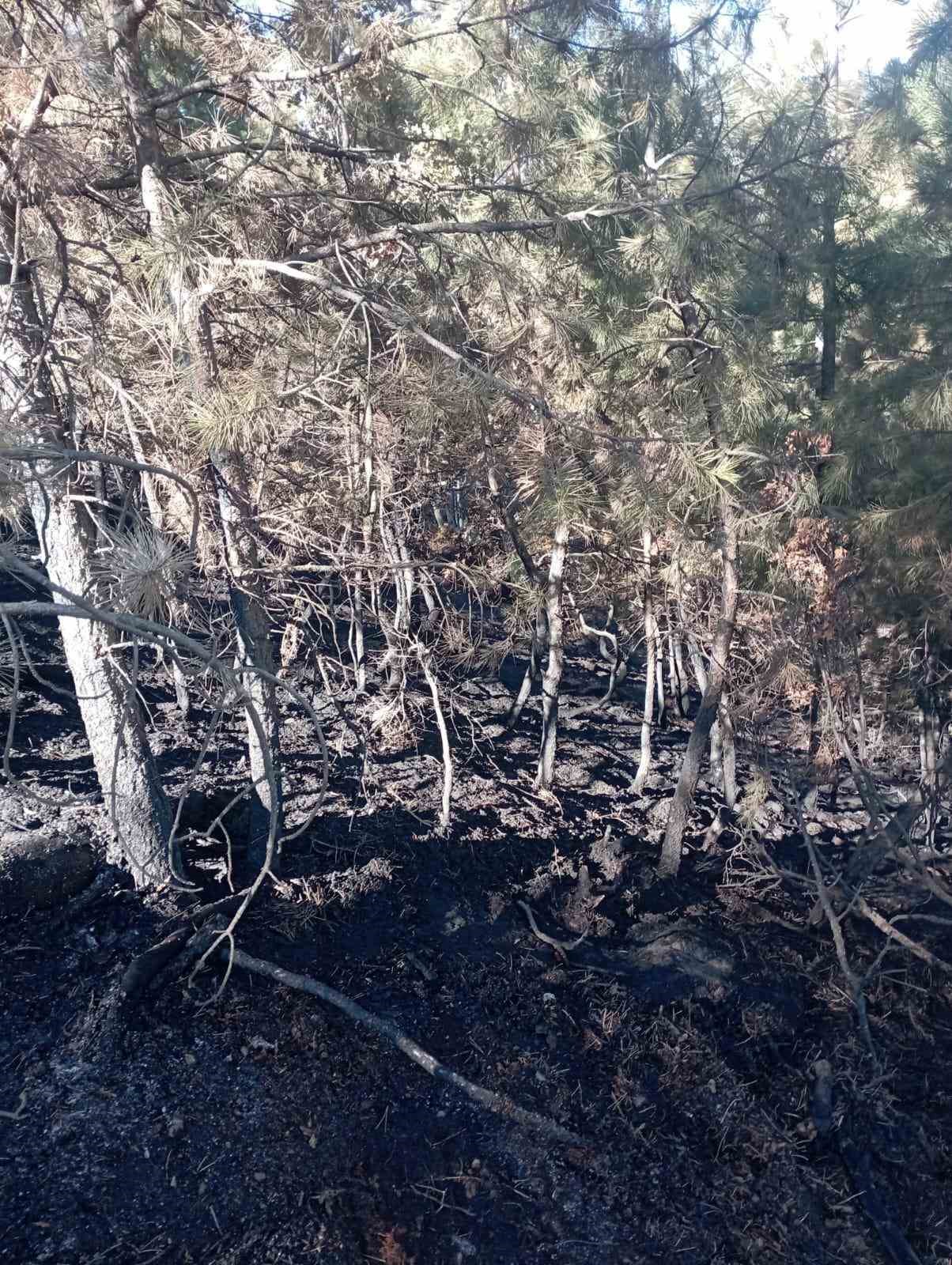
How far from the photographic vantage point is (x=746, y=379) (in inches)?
242

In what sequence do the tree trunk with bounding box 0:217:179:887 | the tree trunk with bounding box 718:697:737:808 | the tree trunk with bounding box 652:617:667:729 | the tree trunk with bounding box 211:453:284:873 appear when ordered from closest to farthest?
the tree trunk with bounding box 0:217:179:887 → the tree trunk with bounding box 211:453:284:873 → the tree trunk with bounding box 718:697:737:808 → the tree trunk with bounding box 652:617:667:729

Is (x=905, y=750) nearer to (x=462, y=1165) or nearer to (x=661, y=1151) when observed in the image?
(x=661, y=1151)

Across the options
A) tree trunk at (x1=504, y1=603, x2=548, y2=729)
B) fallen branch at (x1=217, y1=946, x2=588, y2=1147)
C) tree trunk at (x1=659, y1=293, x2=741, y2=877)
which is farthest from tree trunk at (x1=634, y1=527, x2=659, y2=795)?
fallen branch at (x1=217, y1=946, x2=588, y2=1147)

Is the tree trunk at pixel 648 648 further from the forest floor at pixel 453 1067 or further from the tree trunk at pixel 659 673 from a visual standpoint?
the forest floor at pixel 453 1067

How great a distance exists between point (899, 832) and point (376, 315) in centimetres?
460

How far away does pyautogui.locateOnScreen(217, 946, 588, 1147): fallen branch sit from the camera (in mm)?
4625

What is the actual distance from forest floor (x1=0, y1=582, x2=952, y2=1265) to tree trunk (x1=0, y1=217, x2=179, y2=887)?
467 millimetres

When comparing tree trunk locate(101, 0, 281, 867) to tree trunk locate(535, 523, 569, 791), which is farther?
tree trunk locate(535, 523, 569, 791)

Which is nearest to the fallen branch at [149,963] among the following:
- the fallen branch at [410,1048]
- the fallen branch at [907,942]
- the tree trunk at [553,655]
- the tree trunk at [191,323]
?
the fallen branch at [410,1048]

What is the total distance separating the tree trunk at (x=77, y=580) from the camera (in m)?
4.54

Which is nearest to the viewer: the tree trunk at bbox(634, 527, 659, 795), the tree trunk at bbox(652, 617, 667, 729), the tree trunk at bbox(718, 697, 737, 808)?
the tree trunk at bbox(634, 527, 659, 795)

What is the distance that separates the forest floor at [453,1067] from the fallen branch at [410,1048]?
0.22 ft

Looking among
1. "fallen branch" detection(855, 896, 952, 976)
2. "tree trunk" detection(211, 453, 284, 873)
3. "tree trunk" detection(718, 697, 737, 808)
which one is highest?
"tree trunk" detection(211, 453, 284, 873)

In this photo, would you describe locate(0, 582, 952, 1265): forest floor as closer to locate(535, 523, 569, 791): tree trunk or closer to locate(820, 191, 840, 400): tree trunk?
locate(535, 523, 569, 791): tree trunk
